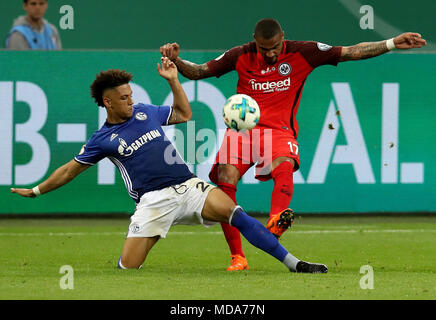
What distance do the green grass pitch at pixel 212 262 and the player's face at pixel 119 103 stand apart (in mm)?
1202

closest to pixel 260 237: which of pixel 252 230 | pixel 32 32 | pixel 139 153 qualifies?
pixel 252 230

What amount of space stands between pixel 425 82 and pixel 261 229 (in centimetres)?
542

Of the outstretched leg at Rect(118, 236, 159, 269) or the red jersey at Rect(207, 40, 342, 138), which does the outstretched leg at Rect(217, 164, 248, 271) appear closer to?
the red jersey at Rect(207, 40, 342, 138)

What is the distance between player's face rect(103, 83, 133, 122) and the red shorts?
2.85 ft

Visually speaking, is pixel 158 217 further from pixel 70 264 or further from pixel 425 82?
pixel 425 82

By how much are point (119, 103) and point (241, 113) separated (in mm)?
987

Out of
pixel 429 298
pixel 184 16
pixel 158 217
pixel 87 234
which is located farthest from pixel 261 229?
pixel 184 16

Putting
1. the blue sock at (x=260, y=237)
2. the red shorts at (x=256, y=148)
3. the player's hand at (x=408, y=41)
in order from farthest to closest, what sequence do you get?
the red shorts at (x=256, y=148) < the player's hand at (x=408, y=41) < the blue sock at (x=260, y=237)

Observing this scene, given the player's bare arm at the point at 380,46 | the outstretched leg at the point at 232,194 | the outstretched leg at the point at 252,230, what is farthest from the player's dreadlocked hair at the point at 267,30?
the outstretched leg at the point at 252,230

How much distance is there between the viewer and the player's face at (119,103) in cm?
700

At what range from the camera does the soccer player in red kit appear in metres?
7.12

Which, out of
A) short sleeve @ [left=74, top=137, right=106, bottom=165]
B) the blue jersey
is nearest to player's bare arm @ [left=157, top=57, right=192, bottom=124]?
the blue jersey

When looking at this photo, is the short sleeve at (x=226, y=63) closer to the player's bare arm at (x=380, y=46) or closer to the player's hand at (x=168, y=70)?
the player's hand at (x=168, y=70)

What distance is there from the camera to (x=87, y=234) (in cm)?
985
